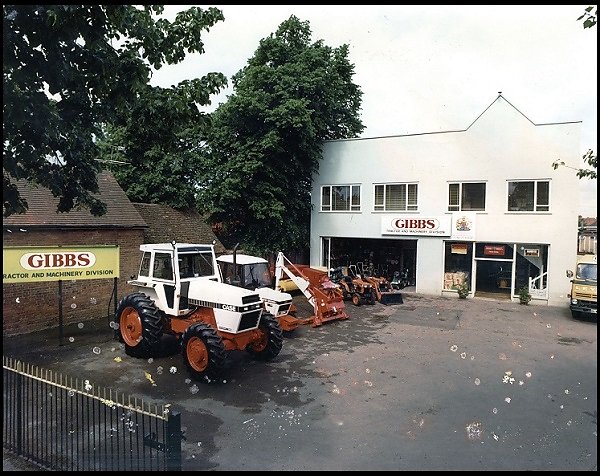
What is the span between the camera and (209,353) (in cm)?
812

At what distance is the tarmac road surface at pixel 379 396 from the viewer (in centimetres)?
576

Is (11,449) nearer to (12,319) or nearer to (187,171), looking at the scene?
(12,319)

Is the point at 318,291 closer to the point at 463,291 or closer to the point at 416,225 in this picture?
the point at 463,291

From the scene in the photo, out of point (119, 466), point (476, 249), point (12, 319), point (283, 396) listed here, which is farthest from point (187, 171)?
point (119, 466)

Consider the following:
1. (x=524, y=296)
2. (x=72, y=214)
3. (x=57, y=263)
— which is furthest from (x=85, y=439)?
(x=524, y=296)

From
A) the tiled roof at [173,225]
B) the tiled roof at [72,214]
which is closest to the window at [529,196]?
the tiled roof at [173,225]

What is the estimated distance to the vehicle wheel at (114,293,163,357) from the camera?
31.0 ft

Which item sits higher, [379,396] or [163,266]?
[163,266]

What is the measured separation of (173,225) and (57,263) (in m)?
8.01

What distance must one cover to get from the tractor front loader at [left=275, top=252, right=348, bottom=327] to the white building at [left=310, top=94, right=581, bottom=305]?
7440 millimetres

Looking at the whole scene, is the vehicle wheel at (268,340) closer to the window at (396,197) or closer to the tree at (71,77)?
the tree at (71,77)

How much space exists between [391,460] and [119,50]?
23.7ft

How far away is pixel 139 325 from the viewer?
982 centimetres

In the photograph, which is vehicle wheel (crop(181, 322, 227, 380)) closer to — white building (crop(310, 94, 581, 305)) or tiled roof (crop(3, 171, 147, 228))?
tiled roof (crop(3, 171, 147, 228))
